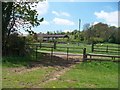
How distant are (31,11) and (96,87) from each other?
14.7m

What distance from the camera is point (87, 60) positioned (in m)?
18.8

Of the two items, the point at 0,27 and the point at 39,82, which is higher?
the point at 0,27

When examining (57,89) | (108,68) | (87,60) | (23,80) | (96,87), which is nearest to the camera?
(57,89)

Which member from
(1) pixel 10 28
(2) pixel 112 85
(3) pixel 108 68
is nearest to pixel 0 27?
(1) pixel 10 28

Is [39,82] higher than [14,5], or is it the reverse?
[14,5]

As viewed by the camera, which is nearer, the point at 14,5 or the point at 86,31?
the point at 14,5

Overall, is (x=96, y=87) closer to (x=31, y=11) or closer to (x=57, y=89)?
(x=57, y=89)

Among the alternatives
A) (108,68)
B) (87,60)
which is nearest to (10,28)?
(87,60)

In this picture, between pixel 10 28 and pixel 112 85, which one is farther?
pixel 10 28

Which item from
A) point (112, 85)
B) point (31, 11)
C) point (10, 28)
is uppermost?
point (31, 11)

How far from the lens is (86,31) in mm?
75438

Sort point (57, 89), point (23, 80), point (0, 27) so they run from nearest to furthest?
point (57, 89)
point (23, 80)
point (0, 27)

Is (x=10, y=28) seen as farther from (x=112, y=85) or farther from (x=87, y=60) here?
(x=112, y=85)

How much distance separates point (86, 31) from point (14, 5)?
176ft
